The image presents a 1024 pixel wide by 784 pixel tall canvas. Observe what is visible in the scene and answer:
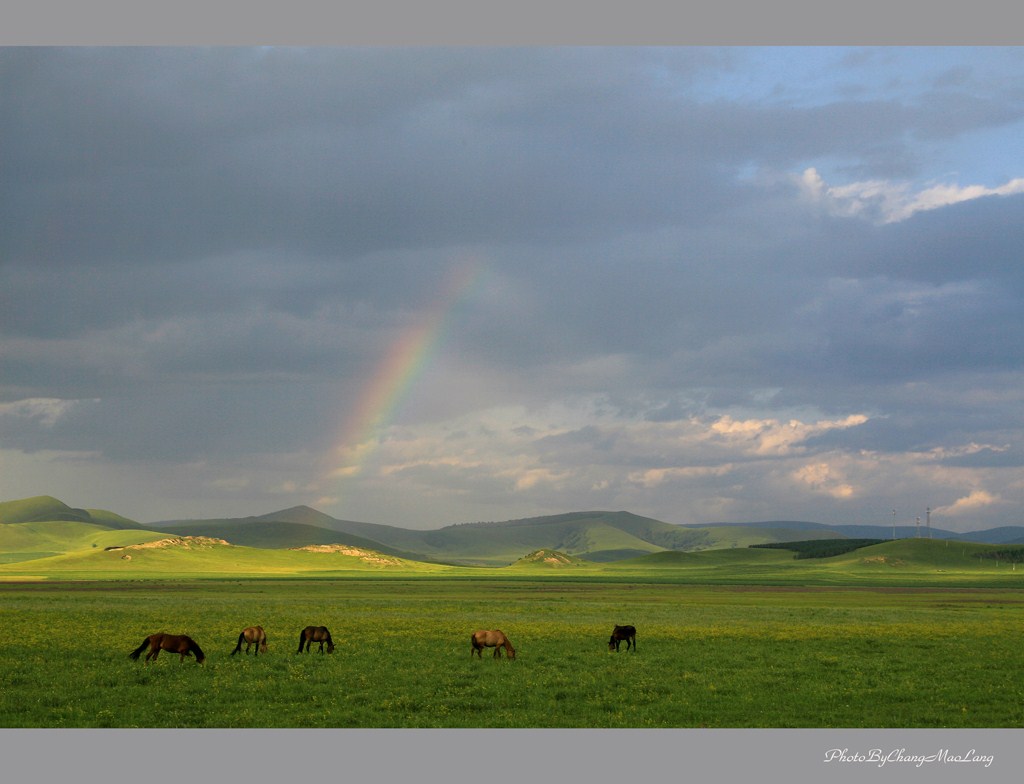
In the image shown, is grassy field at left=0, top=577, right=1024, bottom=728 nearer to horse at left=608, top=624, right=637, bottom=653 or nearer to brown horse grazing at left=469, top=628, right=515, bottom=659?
brown horse grazing at left=469, top=628, right=515, bottom=659

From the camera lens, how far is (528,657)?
39.8 meters

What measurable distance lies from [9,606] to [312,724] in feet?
202

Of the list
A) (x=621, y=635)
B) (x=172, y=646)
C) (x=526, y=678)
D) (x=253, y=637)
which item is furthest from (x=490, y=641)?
(x=172, y=646)

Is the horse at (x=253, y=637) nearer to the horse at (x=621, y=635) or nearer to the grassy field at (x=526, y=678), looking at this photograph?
the grassy field at (x=526, y=678)

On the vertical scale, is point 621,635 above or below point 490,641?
below

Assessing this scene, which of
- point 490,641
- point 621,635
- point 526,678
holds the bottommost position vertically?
point 526,678

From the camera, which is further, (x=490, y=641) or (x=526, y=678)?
(x=490, y=641)

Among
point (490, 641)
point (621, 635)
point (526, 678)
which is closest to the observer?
point (526, 678)

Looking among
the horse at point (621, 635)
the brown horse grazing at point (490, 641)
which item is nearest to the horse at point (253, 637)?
the brown horse grazing at point (490, 641)

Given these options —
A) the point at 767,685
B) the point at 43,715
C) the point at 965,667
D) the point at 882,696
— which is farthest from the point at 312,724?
the point at 965,667

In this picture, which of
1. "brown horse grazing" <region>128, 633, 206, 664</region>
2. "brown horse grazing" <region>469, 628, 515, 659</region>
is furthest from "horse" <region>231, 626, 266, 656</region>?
"brown horse grazing" <region>469, 628, 515, 659</region>

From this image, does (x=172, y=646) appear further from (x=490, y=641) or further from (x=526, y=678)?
(x=526, y=678)

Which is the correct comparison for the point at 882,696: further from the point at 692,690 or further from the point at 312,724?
the point at 312,724

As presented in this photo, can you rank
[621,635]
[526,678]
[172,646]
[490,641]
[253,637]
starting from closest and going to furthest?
1. [526,678]
2. [172,646]
3. [490,641]
4. [253,637]
5. [621,635]
